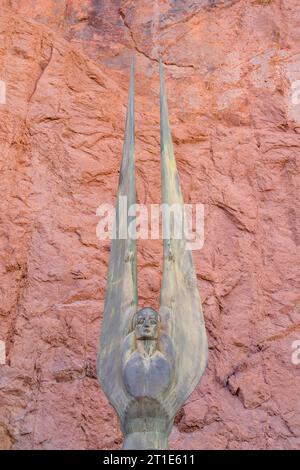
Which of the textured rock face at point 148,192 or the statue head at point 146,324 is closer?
the statue head at point 146,324

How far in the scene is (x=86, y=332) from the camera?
24.6 feet

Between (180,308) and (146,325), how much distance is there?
0.88 ft

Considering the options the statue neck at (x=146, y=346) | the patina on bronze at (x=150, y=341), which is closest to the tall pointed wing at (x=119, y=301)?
the patina on bronze at (x=150, y=341)

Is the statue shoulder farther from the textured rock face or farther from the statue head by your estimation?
the textured rock face

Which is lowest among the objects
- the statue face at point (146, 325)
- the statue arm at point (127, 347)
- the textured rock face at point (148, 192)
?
the statue arm at point (127, 347)

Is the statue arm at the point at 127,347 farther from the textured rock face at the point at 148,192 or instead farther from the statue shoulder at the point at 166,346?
the textured rock face at the point at 148,192

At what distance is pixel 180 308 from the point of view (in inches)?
246

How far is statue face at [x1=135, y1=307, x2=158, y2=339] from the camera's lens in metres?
6.12

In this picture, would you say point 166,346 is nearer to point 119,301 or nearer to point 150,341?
point 150,341

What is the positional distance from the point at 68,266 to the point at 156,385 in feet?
6.73

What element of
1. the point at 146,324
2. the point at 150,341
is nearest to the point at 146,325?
the point at 146,324

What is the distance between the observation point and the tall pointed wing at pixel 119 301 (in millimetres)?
6121

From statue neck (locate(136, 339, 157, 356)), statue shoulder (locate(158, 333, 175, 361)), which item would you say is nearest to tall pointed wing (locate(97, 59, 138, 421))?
statue neck (locate(136, 339, 157, 356))

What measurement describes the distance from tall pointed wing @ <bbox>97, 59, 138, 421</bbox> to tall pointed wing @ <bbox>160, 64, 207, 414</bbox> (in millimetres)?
222
